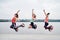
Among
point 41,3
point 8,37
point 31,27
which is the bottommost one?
point 8,37

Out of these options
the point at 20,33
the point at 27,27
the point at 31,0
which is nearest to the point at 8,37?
the point at 20,33

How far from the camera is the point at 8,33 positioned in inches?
63.7

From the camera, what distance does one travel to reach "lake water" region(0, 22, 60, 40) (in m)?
1.60

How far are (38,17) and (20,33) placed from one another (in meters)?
0.29

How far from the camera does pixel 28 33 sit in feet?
5.28

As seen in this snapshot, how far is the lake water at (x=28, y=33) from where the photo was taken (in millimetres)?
1602

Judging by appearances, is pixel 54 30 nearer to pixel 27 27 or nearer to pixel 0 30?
pixel 27 27

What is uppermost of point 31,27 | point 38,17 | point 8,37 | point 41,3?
point 41,3

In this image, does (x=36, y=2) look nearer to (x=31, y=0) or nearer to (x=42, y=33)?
(x=31, y=0)

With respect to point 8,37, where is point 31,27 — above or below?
above

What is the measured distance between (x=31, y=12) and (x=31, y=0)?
144 mm

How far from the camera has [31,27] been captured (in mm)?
1625

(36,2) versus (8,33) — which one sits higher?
(36,2)

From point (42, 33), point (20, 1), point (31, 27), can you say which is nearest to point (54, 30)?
point (42, 33)
